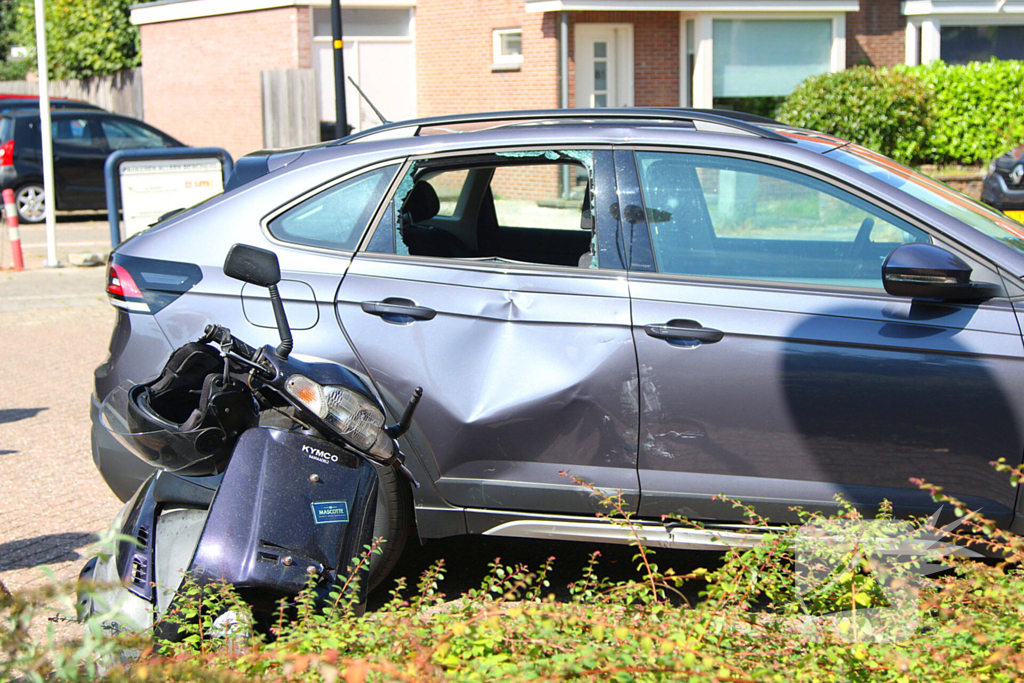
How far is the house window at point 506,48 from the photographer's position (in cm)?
1714

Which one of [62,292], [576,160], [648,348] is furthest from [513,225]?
[62,292]

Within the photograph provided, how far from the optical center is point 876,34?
18.0 m

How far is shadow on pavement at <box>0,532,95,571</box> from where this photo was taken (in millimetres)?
4117

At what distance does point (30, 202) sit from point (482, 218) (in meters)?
13.7

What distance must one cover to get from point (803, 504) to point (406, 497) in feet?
4.70

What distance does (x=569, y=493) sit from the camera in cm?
350

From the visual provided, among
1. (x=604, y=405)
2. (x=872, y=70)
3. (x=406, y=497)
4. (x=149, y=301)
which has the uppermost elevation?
(x=872, y=70)

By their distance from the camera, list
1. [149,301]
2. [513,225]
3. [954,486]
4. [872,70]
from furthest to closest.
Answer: [872,70] → [513,225] → [149,301] → [954,486]

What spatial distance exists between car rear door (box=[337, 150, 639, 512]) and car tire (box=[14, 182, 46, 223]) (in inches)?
557

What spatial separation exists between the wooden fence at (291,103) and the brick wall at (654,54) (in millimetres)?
5250

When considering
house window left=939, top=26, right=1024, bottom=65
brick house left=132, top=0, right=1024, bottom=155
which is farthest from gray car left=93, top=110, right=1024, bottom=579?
house window left=939, top=26, right=1024, bottom=65

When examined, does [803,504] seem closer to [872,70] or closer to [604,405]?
[604,405]

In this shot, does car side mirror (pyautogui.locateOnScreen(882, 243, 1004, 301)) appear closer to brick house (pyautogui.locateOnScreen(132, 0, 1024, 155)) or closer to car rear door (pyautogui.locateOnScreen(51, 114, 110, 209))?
brick house (pyautogui.locateOnScreen(132, 0, 1024, 155))

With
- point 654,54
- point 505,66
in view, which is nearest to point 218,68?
point 505,66
